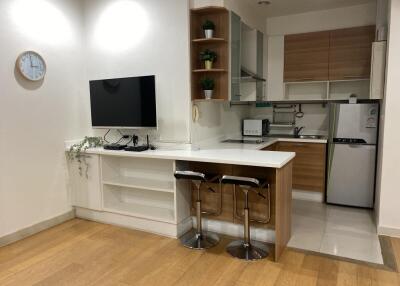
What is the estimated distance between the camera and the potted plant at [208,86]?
11.0 feet

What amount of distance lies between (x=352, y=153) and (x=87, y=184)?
3.36 meters

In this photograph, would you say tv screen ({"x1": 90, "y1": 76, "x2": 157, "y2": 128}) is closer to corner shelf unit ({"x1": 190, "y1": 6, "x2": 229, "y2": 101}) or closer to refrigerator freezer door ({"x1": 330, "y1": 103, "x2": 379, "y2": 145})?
corner shelf unit ({"x1": 190, "y1": 6, "x2": 229, "y2": 101})

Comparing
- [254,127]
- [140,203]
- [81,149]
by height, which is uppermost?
[254,127]

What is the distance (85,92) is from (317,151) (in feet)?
10.5

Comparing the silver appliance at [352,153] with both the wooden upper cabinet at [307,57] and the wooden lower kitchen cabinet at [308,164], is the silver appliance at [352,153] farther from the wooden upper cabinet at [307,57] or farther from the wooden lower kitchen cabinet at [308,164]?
the wooden upper cabinet at [307,57]

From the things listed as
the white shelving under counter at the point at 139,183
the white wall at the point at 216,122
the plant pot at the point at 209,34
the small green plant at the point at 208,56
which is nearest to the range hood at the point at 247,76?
the white wall at the point at 216,122

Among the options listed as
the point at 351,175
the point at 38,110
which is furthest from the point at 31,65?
the point at 351,175

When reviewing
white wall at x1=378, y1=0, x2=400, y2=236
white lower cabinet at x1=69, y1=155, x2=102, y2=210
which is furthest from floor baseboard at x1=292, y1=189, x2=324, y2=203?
white lower cabinet at x1=69, y1=155, x2=102, y2=210

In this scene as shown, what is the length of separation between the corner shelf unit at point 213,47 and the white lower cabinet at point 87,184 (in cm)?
141

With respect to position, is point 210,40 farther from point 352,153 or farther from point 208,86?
point 352,153

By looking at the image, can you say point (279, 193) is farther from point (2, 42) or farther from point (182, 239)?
point (2, 42)

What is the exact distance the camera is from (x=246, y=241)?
2893mm

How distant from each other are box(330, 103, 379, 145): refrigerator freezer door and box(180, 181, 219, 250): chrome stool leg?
216 cm

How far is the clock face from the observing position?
10.4ft
